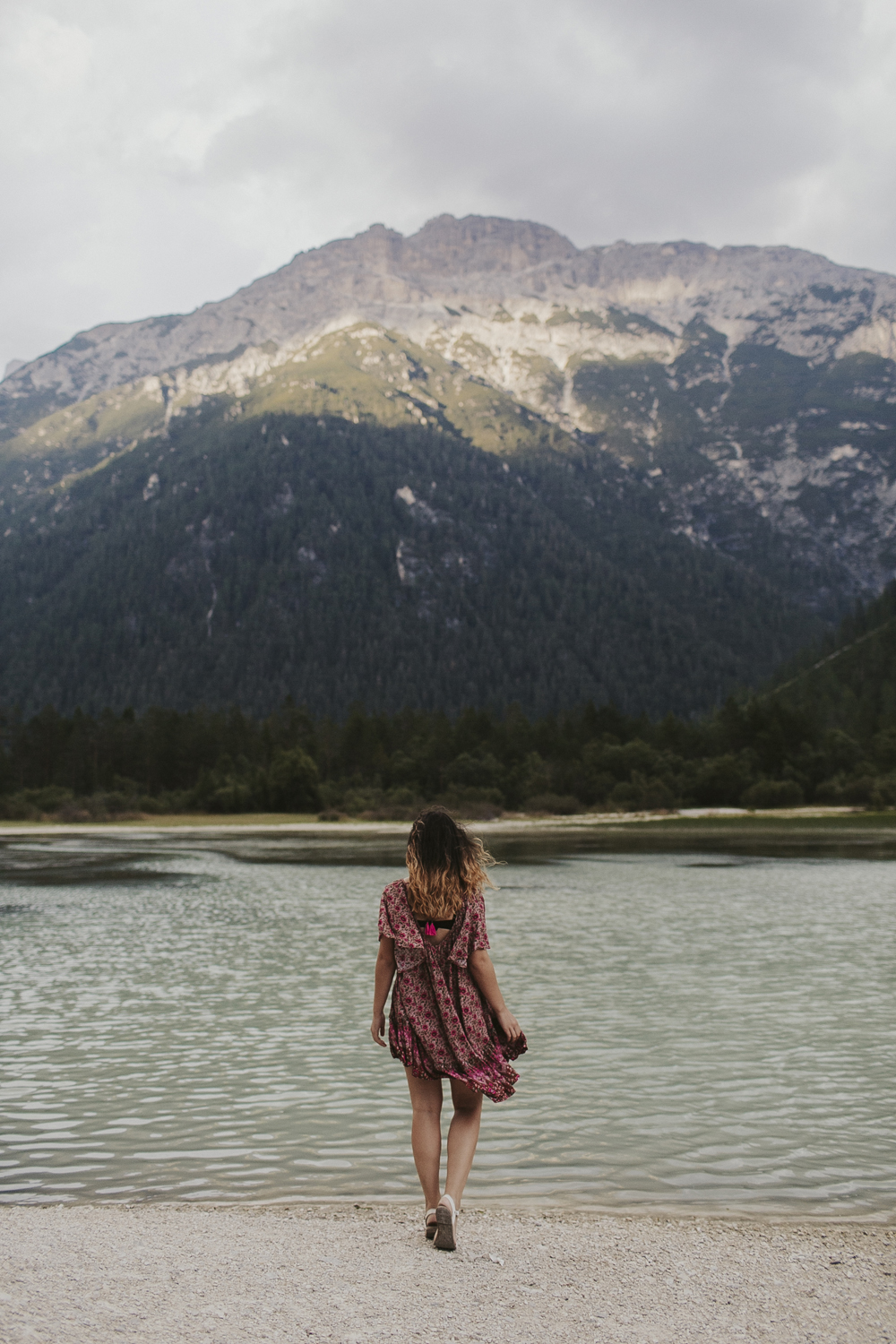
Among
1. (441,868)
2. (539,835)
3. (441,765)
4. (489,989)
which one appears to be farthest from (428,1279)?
(441,765)

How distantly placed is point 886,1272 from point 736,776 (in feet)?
345

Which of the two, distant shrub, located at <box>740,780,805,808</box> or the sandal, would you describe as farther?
distant shrub, located at <box>740,780,805,808</box>

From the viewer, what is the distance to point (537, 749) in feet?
426

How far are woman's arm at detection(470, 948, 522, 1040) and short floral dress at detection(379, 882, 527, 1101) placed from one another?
0.18ft

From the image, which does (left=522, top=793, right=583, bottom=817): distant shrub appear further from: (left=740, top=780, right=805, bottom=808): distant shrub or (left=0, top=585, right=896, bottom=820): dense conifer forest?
(left=740, top=780, right=805, bottom=808): distant shrub

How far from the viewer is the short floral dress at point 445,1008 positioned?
7.83m

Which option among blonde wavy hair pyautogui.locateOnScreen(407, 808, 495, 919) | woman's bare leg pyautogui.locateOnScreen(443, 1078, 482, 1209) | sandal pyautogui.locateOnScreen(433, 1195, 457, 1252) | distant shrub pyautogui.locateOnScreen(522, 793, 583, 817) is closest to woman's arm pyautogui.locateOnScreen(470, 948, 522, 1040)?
blonde wavy hair pyautogui.locateOnScreen(407, 808, 495, 919)

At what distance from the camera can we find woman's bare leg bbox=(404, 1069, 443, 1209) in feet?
25.5

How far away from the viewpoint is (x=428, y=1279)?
22.1ft

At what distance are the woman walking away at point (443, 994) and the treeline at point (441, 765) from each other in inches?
3917

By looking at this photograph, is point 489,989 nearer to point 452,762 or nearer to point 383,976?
point 383,976

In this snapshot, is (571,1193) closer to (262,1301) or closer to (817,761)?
(262,1301)

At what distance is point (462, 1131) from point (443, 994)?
3.67ft

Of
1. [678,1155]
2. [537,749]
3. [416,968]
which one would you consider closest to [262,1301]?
[416,968]
